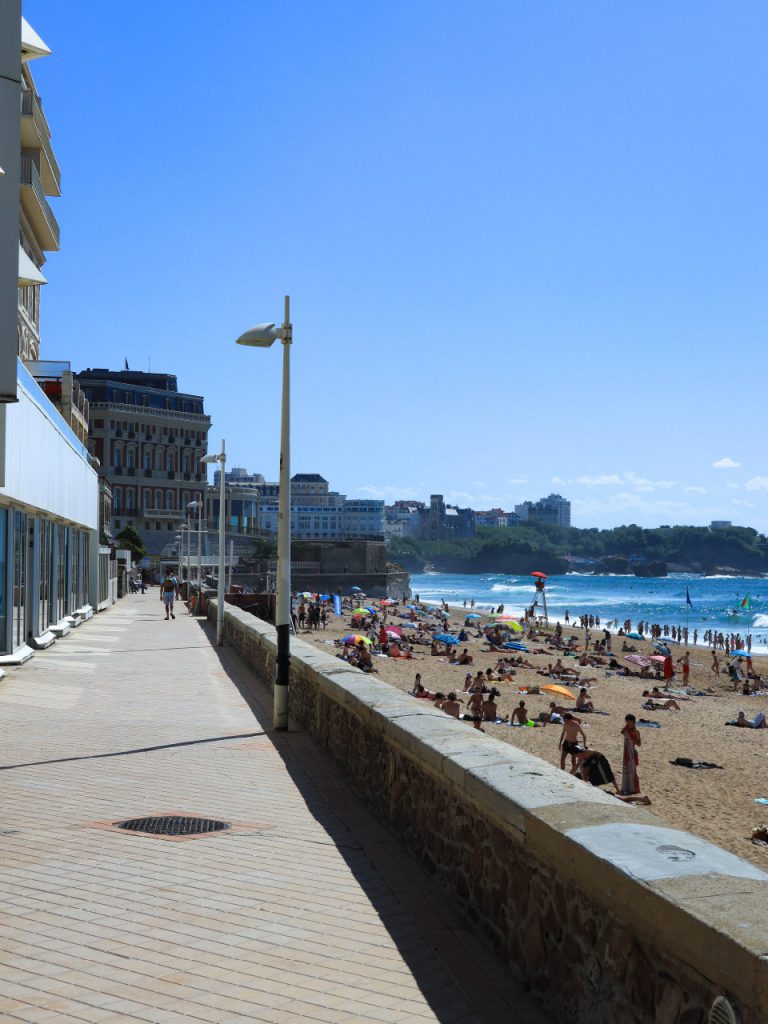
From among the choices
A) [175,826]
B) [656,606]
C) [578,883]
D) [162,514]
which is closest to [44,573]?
[175,826]

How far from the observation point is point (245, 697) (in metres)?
16.0

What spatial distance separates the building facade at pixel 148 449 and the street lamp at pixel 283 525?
97.9 meters

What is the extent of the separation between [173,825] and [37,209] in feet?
104

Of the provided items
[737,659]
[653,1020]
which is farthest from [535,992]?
[737,659]

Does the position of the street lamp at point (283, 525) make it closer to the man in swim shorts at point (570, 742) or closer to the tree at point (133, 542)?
the man in swim shorts at point (570, 742)

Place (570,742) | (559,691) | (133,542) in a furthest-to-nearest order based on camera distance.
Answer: (133,542) → (559,691) → (570,742)

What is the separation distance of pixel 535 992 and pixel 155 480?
11570cm

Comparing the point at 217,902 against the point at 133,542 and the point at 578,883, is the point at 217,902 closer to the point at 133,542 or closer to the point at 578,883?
the point at 578,883

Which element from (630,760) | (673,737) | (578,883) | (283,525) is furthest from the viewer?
(673,737)

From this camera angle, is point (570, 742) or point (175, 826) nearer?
point (175, 826)

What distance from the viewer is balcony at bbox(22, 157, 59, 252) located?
3353 centimetres

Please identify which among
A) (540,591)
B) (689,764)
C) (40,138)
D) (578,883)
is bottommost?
(689,764)

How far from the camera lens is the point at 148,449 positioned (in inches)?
4624

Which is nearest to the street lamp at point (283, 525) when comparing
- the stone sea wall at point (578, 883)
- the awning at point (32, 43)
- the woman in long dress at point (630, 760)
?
the stone sea wall at point (578, 883)
